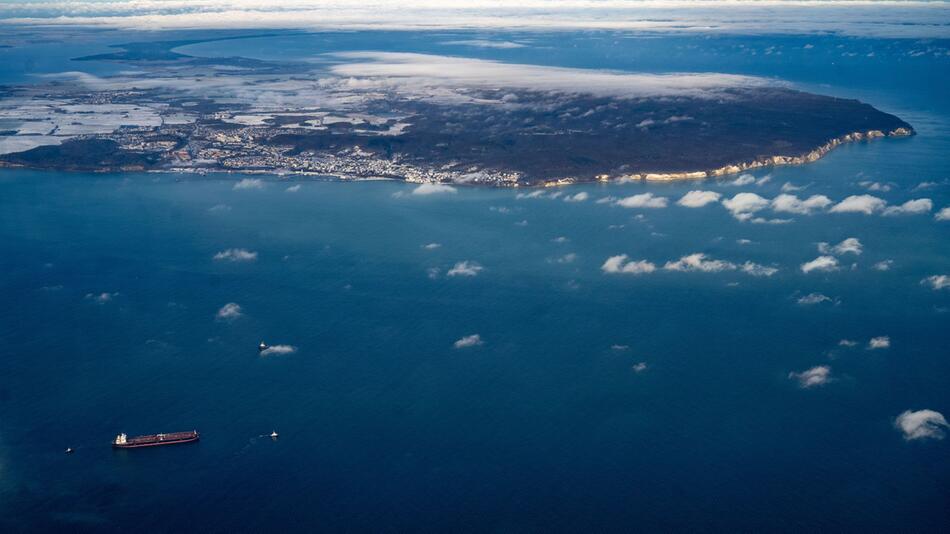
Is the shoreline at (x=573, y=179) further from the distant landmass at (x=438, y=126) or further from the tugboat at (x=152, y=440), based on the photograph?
the tugboat at (x=152, y=440)

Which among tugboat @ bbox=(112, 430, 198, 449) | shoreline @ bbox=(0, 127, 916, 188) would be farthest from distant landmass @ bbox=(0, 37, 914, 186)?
tugboat @ bbox=(112, 430, 198, 449)

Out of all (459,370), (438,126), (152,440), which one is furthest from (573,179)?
(152,440)

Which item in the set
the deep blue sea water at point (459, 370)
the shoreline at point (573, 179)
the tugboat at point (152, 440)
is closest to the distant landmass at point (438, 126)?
the shoreline at point (573, 179)

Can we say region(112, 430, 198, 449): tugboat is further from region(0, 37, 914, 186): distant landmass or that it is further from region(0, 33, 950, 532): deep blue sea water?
region(0, 37, 914, 186): distant landmass

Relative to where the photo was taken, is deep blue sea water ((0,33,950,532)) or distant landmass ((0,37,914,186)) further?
distant landmass ((0,37,914,186))

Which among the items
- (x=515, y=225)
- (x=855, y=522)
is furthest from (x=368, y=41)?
(x=855, y=522)

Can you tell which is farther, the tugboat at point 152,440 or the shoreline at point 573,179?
the shoreline at point 573,179

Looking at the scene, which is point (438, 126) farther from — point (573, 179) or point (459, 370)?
point (459, 370)
